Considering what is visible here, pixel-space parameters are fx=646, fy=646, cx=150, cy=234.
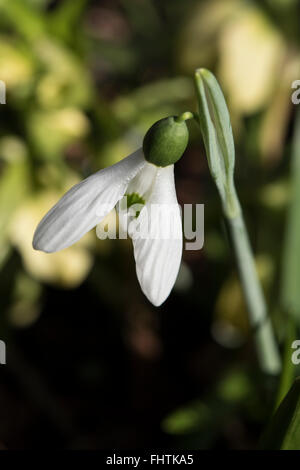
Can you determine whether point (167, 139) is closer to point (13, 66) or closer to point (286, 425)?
A: point (286, 425)

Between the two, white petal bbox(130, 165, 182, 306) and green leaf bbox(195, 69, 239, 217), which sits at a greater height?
green leaf bbox(195, 69, 239, 217)

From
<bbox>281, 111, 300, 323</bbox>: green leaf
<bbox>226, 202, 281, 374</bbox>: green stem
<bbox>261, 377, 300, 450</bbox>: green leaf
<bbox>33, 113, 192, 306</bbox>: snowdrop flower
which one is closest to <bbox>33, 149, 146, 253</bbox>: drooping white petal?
<bbox>33, 113, 192, 306</bbox>: snowdrop flower

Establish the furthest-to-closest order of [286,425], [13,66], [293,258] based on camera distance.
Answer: [13,66], [293,258], [286,425]

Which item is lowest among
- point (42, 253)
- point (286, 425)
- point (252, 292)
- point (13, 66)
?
point (286, 425)

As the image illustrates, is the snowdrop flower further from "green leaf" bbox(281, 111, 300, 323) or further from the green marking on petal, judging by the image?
"green leaf" bbox(281, 111, 300, 323)

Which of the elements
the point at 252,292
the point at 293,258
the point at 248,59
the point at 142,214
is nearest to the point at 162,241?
the point at 142,214

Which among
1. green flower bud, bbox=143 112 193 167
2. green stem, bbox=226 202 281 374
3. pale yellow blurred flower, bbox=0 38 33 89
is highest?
pale yellow blurred flower, bbox=0 38 33 89

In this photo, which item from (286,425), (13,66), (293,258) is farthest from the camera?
(13,66)
